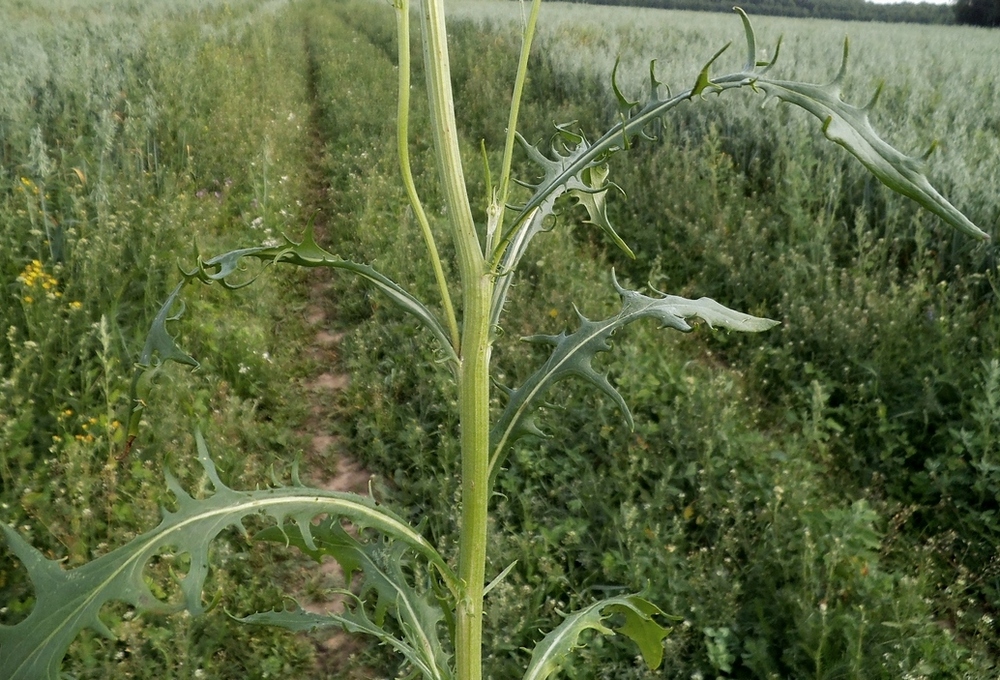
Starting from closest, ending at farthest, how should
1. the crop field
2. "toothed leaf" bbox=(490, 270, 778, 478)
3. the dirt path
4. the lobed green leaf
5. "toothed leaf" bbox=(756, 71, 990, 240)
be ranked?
"toothed leaf" bbox=(756, 71, 990, 240)
"toothed leaf" bbox=(490, 270, 778, 478)
the lobed green leaf
the crop field
the dirt path

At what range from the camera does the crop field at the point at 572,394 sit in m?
2.36

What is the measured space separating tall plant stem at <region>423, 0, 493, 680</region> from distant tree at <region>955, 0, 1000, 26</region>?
88.7 feet

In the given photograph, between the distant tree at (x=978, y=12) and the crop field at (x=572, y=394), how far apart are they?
19725 millimetres

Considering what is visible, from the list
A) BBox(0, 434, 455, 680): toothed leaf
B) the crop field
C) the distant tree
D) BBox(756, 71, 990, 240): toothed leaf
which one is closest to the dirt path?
the crop field

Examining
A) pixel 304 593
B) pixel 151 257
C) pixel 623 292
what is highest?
pixel 623 292

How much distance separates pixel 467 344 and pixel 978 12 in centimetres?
2843

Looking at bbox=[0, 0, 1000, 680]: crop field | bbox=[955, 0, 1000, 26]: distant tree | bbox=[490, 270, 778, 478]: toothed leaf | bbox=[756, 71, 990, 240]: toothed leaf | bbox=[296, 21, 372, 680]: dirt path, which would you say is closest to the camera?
bbox=[756, 71, 990, 240]: toothed leaf

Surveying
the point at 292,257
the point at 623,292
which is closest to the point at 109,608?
the point at 292,257

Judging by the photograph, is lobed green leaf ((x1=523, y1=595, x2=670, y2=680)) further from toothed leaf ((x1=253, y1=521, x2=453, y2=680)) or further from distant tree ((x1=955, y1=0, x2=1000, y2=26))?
distant tree ((x1=955, y1=0, x2=1000, y2=26))

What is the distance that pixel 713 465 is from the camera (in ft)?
9.63

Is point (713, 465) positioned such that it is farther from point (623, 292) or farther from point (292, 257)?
point (292, 257)

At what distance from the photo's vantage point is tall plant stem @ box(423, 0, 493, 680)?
90 centimetres

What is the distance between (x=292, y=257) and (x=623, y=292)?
623 mm

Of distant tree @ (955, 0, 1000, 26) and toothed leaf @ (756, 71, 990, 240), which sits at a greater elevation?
distant tree @ (955, 0, 1000, 26)
